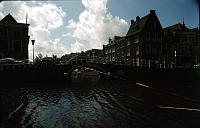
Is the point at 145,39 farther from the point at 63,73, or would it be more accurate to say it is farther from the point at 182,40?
the point at 63,73

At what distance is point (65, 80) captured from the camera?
37.7 metres

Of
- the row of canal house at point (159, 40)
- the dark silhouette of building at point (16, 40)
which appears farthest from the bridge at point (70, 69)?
the dark silhouette of building at point (16, 40)

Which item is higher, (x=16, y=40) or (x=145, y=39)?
(x=145, y=39)

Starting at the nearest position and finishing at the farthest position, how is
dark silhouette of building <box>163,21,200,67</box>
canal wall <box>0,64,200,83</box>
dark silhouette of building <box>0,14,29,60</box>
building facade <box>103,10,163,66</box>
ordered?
dark silhouette of building <box>163,21,200,67</box>, dark silhouette of building <box>0,14,29,60</box>, building facade <box>103,10,163,66</box>, canal wall <box>0,64,200,83</box>

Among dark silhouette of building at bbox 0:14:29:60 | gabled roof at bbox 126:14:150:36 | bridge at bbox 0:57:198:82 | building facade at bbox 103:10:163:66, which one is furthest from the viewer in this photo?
bridge at bbox 0:57:198:82

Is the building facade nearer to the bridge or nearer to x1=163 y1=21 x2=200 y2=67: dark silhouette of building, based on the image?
x1=163 y1=21 x2=200 y2=67: dark silhouette of building

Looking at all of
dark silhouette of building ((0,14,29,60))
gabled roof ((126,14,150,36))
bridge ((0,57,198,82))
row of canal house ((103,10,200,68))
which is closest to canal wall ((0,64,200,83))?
bridge ((0,57,198,82))

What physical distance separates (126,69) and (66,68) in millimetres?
9086

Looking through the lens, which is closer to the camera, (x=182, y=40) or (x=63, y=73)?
(x=182, y=40)

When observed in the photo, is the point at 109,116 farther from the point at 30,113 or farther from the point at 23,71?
the point at 23,71

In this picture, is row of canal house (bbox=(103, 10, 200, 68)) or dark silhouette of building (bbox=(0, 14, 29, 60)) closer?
dark silhouette of building (bbox=(0, 14, 29, 60))

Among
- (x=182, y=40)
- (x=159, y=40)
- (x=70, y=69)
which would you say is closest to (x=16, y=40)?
(x=159, y=40)

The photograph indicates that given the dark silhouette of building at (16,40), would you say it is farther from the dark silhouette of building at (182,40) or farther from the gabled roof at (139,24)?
the dark silhouette of building at (182,40)

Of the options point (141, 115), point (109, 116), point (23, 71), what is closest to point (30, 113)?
point (109, 116)
